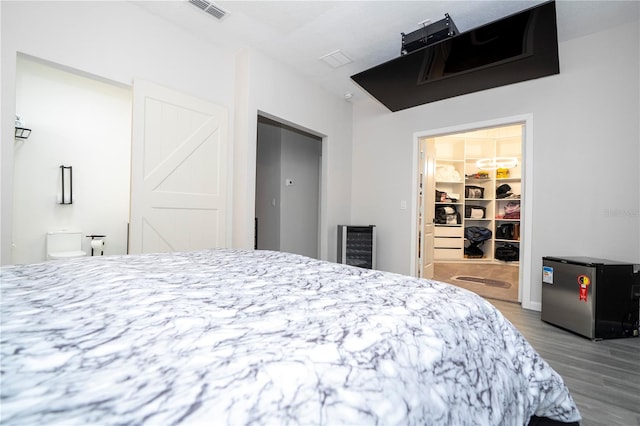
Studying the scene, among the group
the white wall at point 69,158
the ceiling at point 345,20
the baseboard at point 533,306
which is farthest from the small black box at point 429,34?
the white wall at point 69,158

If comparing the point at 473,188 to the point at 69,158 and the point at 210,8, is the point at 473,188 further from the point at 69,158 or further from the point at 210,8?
the point at 69,158

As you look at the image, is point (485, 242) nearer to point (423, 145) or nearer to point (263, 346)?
point (423, 145)

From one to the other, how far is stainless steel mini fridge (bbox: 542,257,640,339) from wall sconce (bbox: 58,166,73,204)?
559 centimetres

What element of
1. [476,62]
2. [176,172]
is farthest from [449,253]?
[176,172]

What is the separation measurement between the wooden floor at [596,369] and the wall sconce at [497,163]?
466 cm

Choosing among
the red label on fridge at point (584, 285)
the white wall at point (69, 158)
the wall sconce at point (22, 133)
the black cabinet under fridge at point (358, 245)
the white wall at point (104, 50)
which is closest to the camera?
the white wall at point (104, 50)

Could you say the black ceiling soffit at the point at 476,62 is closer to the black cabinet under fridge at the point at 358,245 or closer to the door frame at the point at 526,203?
Result: the door frame at the point at 526,203

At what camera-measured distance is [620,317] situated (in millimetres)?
2434

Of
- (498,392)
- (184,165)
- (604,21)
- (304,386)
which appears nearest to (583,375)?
(498,392)

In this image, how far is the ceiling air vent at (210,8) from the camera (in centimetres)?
258

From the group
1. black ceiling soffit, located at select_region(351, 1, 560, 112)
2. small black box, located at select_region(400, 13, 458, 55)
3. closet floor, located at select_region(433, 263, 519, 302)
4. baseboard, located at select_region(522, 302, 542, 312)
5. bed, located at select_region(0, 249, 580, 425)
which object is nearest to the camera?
bed, located at select_region(0, 249, 580, 425)

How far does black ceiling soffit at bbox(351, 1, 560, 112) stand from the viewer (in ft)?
7.50

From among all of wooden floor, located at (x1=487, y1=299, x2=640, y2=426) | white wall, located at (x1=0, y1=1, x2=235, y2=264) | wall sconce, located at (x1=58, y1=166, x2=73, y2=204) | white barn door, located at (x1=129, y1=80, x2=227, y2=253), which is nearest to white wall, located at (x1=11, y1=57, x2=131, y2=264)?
wall sconce, located at (x1=58, y1=166, x2=73, y2=204)

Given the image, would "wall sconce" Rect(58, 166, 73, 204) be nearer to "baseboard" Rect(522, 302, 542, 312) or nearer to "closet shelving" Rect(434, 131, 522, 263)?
"baseboard" Rect(522, 302, 542, 312)
